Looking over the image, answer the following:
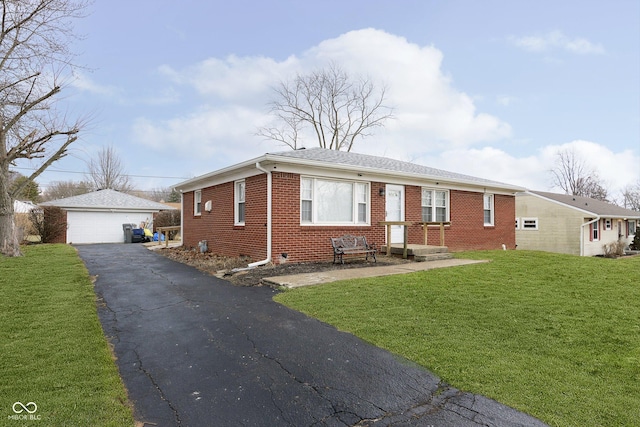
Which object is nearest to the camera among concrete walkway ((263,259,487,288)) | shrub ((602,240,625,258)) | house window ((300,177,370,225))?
concrete walkway ((263,259,487,288))

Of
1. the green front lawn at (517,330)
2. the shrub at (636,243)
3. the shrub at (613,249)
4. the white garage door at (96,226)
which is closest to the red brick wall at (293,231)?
the green front lawn at (517,330)

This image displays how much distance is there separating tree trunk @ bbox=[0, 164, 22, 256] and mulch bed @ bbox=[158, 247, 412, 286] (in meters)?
5.24

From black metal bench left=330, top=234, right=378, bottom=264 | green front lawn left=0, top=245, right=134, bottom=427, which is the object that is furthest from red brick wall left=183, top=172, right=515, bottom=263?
green front lawn left=0, top=245, right=134, bottom=427

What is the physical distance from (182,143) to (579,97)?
24.0 meters

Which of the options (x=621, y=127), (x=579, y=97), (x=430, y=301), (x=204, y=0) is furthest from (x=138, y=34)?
(x=621, y=127)

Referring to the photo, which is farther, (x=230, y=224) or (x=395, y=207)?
(x=395, y=207)

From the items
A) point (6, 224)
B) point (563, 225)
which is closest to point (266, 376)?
point (6, 224)

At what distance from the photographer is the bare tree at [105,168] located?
1594 inches

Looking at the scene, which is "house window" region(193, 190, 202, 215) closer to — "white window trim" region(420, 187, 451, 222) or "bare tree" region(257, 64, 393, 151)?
"white window trim" region(420, 187, 451, 222)

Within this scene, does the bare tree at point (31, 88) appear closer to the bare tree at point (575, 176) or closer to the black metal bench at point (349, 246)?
the black metal bench at point (349, 246)

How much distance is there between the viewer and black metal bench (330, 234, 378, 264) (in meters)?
9.82

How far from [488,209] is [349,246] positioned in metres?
8.62

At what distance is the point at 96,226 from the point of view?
23.2 meters

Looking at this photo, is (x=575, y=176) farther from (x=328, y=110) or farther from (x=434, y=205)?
(x=434, y=205)
